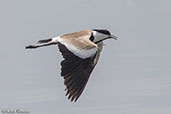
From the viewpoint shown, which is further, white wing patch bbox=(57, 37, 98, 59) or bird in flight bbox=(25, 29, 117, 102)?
white wing patch bbox=(57, 37, 98, 59)

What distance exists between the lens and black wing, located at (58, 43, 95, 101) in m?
15.2

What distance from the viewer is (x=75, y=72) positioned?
15391 millimetres

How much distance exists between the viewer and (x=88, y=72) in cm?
1555

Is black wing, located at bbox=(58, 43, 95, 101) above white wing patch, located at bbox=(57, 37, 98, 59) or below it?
below

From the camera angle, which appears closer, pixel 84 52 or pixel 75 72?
pixel 75 72

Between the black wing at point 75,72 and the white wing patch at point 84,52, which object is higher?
the white wing patch at point 84,52

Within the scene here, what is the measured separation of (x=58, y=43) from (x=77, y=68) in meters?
1.23

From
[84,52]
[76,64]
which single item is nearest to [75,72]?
[76,64]

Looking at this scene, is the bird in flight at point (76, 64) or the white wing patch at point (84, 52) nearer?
the bird in flight at point (76, 64)

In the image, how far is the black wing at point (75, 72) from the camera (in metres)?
15.2

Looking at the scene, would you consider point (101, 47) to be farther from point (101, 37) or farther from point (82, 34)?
point (82, 34)

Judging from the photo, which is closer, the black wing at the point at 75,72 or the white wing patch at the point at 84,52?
the black wing at the point at 75,72

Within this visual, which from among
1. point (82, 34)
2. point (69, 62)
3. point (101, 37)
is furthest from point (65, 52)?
point (101, 37)

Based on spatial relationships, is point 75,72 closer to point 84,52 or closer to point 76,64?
point 76,64
